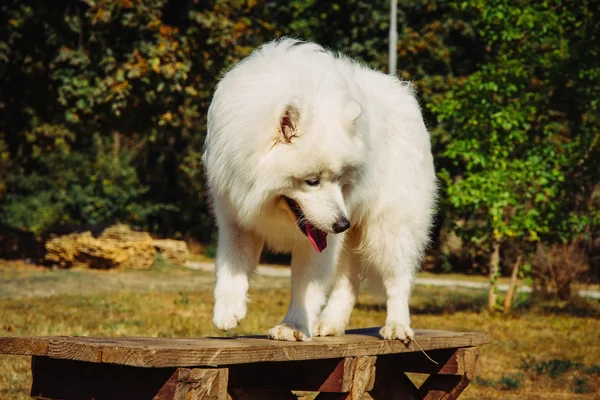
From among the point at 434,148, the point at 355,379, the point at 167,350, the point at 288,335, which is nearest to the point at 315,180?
the point at 288,335

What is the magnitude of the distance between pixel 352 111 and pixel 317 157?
335 millimetres

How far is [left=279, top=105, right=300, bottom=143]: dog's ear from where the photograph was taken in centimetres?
405

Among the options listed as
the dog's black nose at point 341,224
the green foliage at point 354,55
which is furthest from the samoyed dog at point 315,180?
the green foliage at point 354,55

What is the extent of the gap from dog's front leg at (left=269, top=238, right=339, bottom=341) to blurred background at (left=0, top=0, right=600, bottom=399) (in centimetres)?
267

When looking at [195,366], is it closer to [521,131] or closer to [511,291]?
[521,131]

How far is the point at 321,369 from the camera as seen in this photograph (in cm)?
445

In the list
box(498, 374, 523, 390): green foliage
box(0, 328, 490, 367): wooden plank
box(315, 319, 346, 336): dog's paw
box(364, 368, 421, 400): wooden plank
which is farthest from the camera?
box(498, 374, 523, 390): green foliage

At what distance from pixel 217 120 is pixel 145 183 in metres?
28.3

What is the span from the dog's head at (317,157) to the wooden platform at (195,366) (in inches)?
27.8

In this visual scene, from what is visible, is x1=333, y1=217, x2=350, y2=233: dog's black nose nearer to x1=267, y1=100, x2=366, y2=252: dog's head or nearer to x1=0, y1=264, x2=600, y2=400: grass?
x1=267, y1=100, x2=366, y2=252: dog's head

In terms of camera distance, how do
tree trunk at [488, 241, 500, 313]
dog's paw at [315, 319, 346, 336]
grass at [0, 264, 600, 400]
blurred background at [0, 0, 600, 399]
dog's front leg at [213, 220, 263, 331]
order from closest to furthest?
1. dog's front leg at [213, 220, 263, 331]
2. dog's paw at [315, 319, 346, 336]
3. grass at [0, 264, 600, 400]
4. blurred background at [0, 0, 600, 399]
5. tree trunk at [488, 241, 500, 313]

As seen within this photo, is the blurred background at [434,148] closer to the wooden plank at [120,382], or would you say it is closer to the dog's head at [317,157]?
the wooden plank at [120,382]

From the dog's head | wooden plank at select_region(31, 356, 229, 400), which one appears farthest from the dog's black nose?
wooden plank at select_region(31, 356, 229, 400)

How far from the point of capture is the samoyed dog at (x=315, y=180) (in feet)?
13.5
